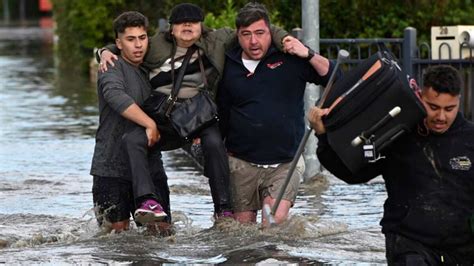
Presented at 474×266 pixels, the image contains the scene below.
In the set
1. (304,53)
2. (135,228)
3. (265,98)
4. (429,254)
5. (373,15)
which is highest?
(373,15)

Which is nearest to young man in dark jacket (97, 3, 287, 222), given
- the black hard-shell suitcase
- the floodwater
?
the floodwater

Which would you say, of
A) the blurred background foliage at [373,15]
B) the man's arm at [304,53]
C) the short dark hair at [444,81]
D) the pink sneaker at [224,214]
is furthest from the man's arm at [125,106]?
the blurred background foliage at [373,15]

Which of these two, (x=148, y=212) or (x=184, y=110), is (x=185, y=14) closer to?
(x=184, y=110)

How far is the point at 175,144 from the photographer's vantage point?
853 centimetres

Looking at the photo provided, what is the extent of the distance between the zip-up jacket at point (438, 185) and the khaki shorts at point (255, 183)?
7.43ft

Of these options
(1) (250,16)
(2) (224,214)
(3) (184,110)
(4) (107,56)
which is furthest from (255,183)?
(4) (107,56)

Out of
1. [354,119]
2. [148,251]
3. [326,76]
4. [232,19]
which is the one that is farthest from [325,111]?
[232,19]

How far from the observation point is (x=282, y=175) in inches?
331

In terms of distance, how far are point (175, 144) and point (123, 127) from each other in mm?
363

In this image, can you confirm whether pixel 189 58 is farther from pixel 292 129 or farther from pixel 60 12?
pixel 60 12

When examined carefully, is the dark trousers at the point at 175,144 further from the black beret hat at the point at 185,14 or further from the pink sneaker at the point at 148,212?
Result: the black beret hat at the point at 185,14

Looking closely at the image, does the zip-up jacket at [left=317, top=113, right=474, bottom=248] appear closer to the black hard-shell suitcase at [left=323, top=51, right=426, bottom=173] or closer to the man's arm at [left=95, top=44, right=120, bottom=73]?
the black hard-shell suitcase at [left=323, top=51, right=426, bottom=173]

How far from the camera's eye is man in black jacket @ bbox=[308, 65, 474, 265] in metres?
6.01

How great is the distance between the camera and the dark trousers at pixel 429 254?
604 cm
